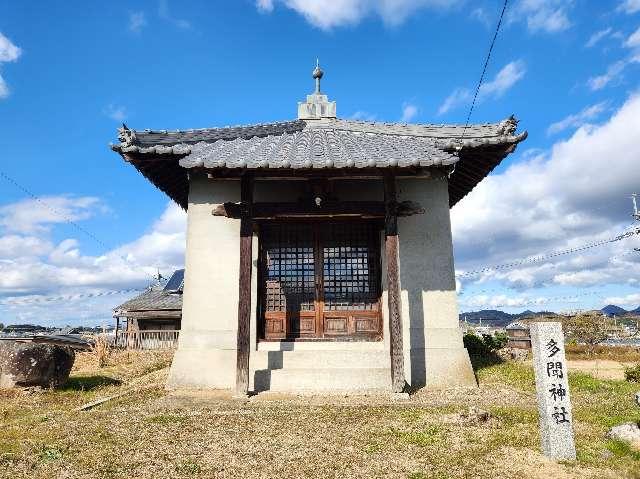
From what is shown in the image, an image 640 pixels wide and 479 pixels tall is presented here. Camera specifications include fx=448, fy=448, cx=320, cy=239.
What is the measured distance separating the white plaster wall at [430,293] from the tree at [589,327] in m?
20.4

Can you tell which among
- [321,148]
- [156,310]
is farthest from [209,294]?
[156,310]

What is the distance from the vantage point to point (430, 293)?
10.1 metres

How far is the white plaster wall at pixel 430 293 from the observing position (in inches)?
381

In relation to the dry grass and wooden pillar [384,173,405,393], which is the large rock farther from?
the dry grass

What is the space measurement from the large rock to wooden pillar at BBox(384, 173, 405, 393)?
23.9 ft

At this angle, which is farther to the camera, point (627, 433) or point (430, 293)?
point (430, 293)

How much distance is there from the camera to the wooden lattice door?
10.6 metres

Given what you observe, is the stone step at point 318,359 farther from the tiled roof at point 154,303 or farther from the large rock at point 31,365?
the tiled roof at point 154,303

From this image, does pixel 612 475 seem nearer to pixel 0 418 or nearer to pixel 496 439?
pixel 496 439

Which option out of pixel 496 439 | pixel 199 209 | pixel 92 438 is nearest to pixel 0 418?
pixel 92 438

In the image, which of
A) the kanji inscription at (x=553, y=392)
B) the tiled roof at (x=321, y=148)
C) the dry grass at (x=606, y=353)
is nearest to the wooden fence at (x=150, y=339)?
the tiled roof at (x=321, y=148)

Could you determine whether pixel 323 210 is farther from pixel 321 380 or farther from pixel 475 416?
pixel 475 416

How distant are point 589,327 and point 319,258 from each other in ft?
72.9

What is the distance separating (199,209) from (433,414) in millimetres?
6760
